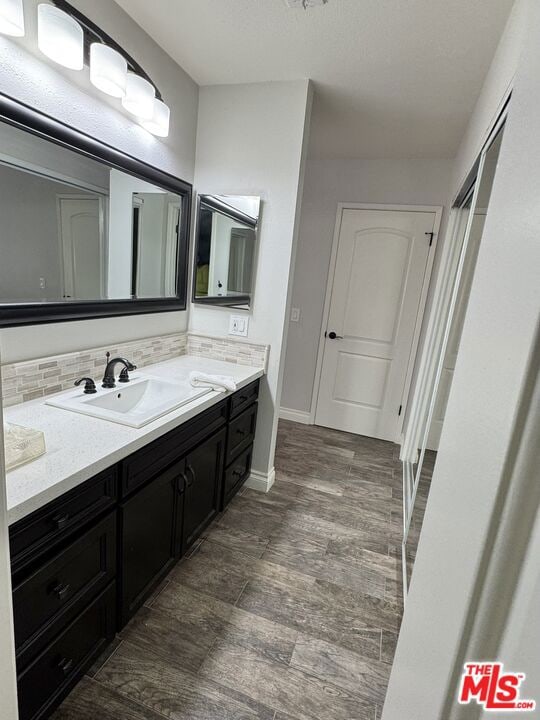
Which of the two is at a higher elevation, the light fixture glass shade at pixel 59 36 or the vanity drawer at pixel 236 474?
the light fixture glass shade at pixel 59 36

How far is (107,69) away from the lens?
1521mm

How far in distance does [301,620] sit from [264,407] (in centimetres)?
122

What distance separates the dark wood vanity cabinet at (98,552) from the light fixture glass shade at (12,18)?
144cm

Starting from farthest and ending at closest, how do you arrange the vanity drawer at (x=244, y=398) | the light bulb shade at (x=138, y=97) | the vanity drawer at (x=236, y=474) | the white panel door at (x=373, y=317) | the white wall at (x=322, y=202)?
the white panel door at (x=373, y=317)
the white wall at (x=322, y=202)
the vanity drawer at (x=236, y=474)
the vanity drawer at (x=244, y=398)
the light bulb shade at (x=138, y=97)

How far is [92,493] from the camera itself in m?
1.16

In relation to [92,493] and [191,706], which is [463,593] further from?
[191,706]

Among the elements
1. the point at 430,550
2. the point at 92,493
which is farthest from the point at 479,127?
the point at 92,493

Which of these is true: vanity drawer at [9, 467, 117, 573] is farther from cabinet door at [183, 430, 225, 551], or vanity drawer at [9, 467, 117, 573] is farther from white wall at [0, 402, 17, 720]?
cabinet door at [183, 430, 225, 551]

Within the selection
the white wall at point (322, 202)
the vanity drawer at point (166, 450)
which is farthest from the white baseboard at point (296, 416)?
the vanity drawer at point (166, 450)

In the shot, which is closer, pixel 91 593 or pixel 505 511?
pixel 505 511

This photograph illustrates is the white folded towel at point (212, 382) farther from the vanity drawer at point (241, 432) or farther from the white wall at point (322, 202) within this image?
the white wall at point (322, 202)

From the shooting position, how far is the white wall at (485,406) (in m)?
0.37

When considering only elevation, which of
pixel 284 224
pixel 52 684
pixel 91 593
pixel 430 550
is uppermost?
pixel 284 224

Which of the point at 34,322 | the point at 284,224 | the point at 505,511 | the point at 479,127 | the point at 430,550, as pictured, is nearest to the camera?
the point at 505,511
